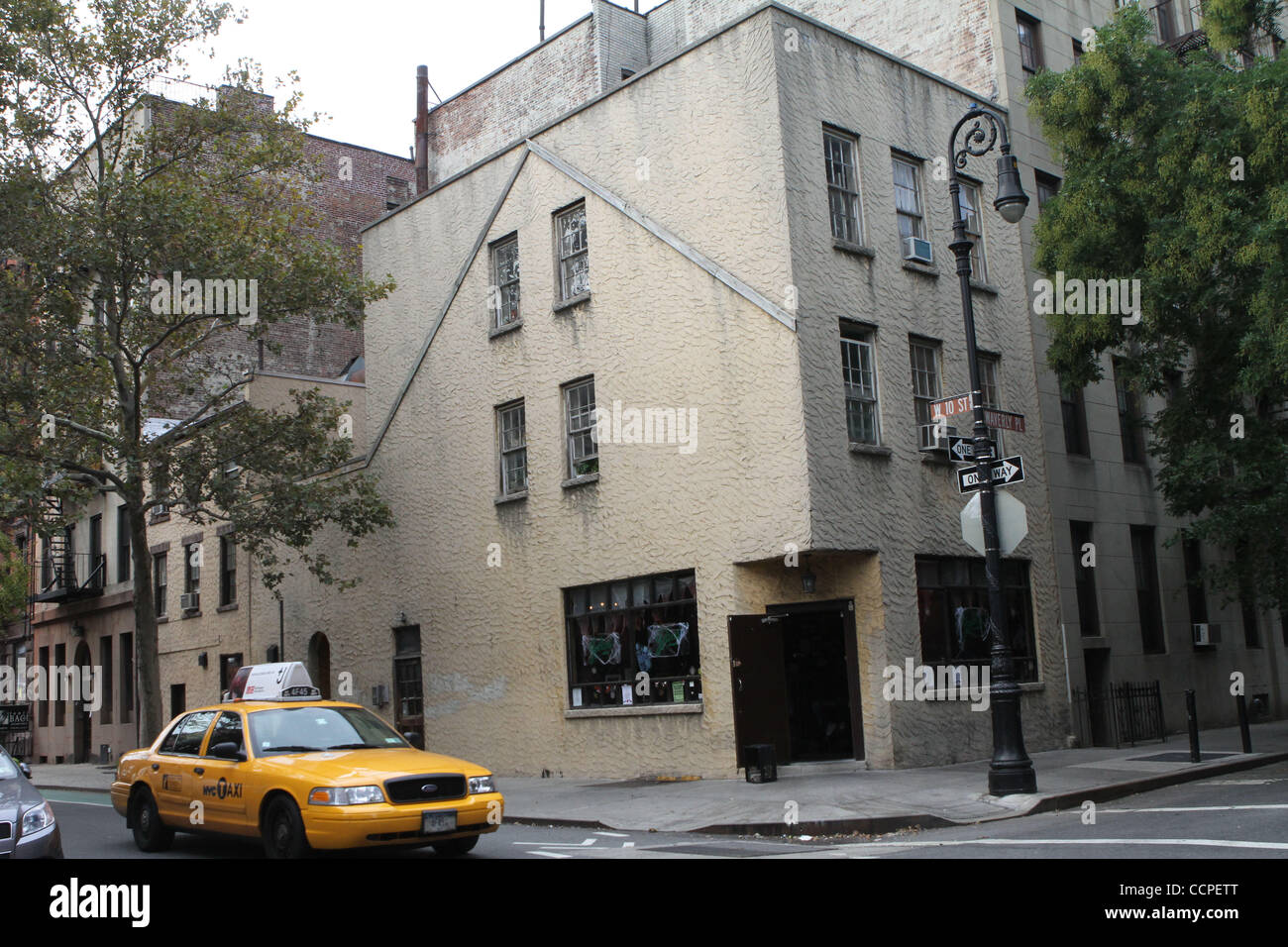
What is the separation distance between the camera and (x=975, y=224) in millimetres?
21219

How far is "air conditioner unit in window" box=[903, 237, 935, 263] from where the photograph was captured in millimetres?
19562

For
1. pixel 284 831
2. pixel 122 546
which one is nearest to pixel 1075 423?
pixel 284 831

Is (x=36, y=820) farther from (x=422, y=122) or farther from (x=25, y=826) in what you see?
(x=422, y=122)

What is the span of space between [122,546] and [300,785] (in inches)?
1111

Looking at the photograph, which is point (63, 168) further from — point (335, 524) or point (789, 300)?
point (789, 300)

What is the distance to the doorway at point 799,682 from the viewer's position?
17.5 metres

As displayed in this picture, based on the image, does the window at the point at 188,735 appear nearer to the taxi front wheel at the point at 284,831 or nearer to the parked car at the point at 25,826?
the taxi front wheel at the point at 284,831

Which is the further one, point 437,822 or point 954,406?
point 954,406

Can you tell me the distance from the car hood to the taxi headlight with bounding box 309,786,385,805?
4cm

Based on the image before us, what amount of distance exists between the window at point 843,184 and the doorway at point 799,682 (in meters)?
5.86

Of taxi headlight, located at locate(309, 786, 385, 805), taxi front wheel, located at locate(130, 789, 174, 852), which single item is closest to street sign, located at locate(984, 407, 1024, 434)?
taxi headlight, located at locate(309, 786, 385, 805)

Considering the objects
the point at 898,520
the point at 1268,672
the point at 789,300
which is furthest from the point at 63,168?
the point at 1268,672

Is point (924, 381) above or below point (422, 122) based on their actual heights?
below

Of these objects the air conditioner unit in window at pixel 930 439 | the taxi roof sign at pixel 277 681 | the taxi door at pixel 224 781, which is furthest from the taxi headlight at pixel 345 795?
the air conditioner unit in window at pixel 930 439
